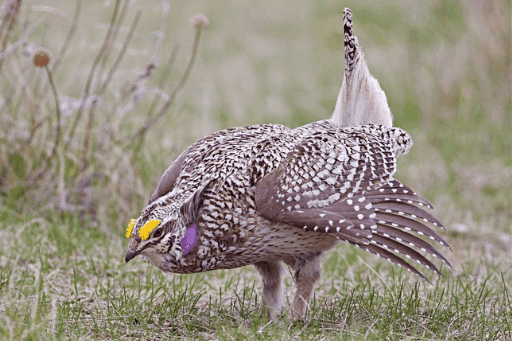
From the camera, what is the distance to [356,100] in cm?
451

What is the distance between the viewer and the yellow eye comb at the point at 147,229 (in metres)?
3.25

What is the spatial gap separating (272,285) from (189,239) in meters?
0.69

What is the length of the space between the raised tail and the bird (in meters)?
0.44

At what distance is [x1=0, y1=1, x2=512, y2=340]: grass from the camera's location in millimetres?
3617

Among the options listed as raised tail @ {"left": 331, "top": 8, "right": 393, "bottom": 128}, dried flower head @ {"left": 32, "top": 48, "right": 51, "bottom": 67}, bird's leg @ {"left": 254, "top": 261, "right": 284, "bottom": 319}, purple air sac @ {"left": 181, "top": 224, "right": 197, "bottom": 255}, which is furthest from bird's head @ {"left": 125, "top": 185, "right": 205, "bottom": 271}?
raised tail @ {"left": 331, "top": 8, "right": 393, "bottom": 128}

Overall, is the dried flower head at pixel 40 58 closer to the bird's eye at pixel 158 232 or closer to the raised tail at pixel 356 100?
the bird's eye at pixel 158 232

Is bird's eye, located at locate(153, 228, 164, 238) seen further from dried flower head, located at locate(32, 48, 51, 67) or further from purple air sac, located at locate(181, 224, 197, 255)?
dried flower head, located at locate(32, 48, 51, 67)

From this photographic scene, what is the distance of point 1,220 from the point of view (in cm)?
510

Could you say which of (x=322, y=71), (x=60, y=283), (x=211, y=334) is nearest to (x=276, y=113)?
(x=322, y=71)

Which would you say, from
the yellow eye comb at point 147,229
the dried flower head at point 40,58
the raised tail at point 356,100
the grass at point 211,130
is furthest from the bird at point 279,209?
the dried flower head at point 40,58

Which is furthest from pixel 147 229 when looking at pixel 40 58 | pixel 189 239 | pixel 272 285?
pixel 40 58

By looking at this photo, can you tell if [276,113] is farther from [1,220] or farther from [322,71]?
[1,220]

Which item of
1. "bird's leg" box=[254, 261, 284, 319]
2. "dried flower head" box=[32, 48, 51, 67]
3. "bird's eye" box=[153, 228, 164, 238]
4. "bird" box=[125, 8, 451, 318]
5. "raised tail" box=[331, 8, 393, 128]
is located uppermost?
"raised tail" box=[331, 8, 393, 128]

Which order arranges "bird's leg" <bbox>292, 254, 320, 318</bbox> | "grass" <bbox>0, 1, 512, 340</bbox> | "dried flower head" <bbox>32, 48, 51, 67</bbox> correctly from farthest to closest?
"dried flower head" <bbox>32, 48, 51, 67</bbox> → "bird's leg" <bbox>292, 254, 320, 318</bbox> → "grass" <bbox>0, 1, 512, 340</bbox>
